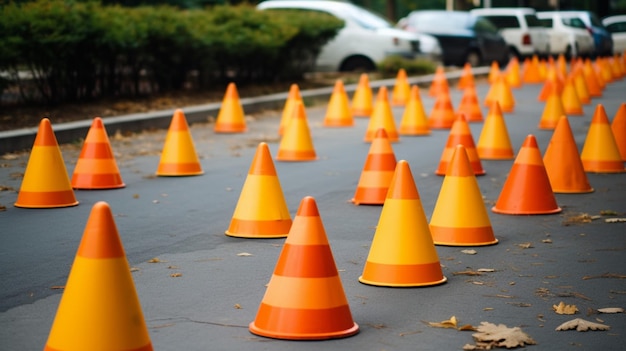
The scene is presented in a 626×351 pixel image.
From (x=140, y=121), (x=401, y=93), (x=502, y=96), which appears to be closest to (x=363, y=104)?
(x=401, y=93)

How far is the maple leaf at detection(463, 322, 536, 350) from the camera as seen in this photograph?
5.23 metres

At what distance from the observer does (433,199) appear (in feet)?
33.1

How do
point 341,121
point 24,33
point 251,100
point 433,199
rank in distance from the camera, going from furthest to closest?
1. point 251,100
2. point 341,121
3. point 24,33
4. point 433,199

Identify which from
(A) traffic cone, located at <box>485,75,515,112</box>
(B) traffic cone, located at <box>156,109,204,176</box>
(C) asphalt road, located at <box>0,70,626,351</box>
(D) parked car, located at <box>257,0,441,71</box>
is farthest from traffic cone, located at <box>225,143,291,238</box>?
(D) parked car, located at <box>257,0,441,71</box>

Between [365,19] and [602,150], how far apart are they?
15351 millimetres

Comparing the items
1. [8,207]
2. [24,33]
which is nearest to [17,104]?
[24,33]

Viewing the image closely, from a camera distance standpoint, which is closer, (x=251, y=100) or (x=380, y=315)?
(x=380, y=315)

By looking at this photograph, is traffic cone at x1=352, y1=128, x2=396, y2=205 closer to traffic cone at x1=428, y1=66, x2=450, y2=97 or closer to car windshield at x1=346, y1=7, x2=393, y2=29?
traffic cone at x1=428, y1=66, x2=450, y2=97

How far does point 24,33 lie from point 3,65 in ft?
2.00

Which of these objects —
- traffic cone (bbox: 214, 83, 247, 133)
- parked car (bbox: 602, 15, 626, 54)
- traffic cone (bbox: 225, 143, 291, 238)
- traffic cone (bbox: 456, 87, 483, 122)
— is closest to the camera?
traffic cone (bbox: 225, 143, 291, 238)

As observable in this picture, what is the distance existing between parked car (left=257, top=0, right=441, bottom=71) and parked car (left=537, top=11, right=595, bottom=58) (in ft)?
55.3

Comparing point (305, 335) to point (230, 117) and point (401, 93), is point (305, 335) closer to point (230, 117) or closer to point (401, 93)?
point (230, 117)

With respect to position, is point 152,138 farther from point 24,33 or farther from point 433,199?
point 433,199

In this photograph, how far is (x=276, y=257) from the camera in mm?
7398
